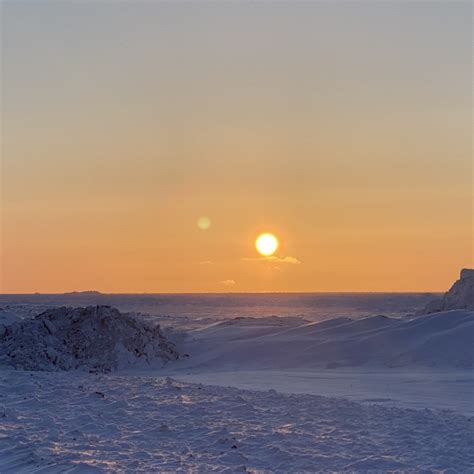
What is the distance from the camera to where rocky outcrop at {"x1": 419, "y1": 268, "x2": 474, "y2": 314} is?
26594 millimetres

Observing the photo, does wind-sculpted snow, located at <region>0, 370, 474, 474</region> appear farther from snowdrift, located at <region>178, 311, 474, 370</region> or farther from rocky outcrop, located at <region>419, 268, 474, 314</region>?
rocky outcrop, located at <region>419, 268, 474, 314</region>

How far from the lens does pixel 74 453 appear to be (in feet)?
25.7

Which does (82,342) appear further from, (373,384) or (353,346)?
(373,384)

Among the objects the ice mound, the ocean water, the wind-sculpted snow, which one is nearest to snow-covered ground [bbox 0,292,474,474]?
the wind-sculpted snow

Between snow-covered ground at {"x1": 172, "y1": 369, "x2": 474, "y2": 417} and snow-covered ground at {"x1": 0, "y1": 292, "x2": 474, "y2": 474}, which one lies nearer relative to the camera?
snow-covered ground at {"x1": 0, "y1": 292, "x2": 474, "y2": 474}

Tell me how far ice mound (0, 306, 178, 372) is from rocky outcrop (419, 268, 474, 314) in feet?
40.0

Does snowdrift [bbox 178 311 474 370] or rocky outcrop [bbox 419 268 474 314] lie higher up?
rocky outcrop [bbox 419 268 474 314]

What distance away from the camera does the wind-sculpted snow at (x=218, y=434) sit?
7.47m

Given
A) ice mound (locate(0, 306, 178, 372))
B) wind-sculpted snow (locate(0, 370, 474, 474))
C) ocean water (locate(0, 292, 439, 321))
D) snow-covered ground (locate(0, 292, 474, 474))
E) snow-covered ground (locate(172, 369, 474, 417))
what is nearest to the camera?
wind-sculpted snow (locate(0, 370, 474, 474))

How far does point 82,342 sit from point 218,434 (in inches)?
435

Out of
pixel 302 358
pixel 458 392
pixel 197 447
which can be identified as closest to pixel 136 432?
pixel 197 447

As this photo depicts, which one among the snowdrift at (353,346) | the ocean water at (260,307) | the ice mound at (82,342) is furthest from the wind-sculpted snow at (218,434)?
the ocean water at (260,307)

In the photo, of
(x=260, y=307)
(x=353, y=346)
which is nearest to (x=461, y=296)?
(x=353, y=346)

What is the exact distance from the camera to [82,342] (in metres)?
18.9
